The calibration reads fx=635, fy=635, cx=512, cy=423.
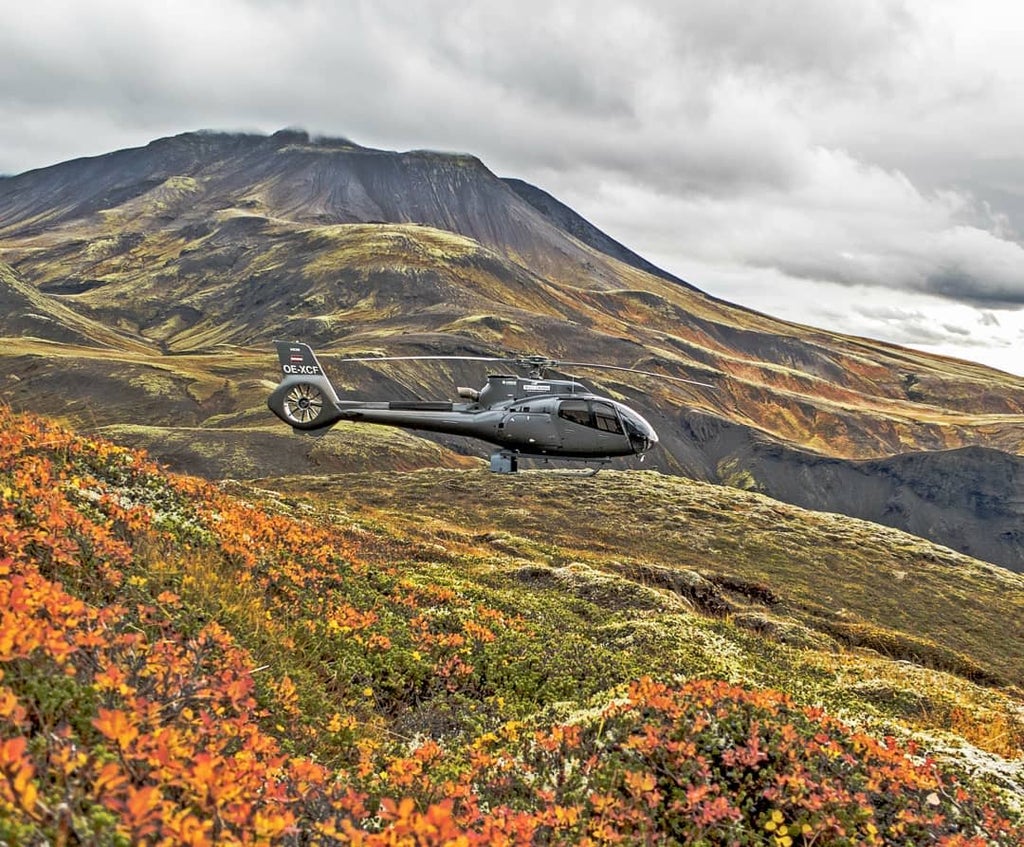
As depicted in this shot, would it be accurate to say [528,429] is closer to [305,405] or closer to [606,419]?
[606,419]

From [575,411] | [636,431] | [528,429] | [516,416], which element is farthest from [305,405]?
[636,431]

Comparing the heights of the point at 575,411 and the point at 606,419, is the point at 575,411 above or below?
above

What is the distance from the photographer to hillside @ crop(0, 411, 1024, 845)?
170 inches

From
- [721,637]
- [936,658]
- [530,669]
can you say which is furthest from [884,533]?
[530,669]

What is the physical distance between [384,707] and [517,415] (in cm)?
1397

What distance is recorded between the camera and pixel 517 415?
2256cm

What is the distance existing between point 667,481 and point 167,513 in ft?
236

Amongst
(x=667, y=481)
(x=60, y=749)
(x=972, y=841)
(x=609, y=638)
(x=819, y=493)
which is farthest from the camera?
(x=819, y=493)

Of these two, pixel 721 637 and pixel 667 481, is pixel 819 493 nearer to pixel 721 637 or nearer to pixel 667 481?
pixel 667 481

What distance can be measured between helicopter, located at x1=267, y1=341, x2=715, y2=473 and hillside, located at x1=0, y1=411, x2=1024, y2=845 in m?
5.15

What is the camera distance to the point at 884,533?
234 ft

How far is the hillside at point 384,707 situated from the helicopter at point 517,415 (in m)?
5.15

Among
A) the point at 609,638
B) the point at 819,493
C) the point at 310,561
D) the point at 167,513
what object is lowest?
the point at 819,493

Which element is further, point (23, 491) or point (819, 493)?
point (819, 493)
